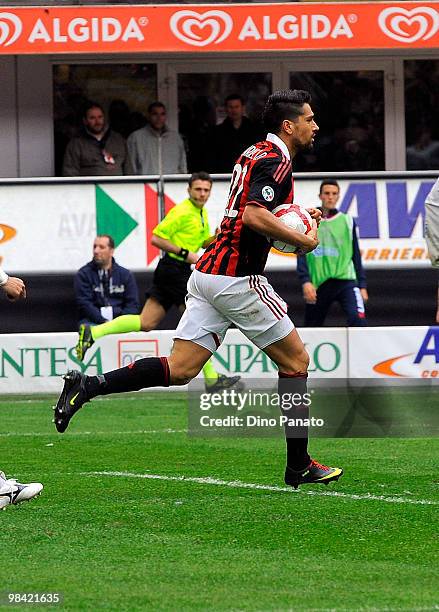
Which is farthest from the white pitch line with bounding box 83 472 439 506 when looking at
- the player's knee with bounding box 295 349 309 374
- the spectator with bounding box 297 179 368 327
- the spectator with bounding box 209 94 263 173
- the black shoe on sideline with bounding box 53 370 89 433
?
the spectator with bounding box 209 94 263 173

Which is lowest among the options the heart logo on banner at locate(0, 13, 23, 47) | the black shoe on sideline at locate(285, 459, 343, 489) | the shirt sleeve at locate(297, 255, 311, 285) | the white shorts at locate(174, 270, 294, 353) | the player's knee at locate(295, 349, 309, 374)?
the black shoe on sideline at locate(285, 459, 343, 489)

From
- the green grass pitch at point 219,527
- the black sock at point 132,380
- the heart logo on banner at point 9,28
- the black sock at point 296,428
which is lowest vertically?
the green grass pitch at point 219,527

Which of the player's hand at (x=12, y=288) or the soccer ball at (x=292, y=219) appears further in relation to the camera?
the soccer ball at (x=292, y=219)

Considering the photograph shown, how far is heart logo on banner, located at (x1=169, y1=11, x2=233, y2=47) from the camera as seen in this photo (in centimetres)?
1516

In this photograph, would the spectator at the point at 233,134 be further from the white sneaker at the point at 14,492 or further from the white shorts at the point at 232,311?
the white sneaker at the point at 14,492

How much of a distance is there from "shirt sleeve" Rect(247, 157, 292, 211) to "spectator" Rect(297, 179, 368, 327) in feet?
22.2

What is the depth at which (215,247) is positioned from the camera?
783 centimetres

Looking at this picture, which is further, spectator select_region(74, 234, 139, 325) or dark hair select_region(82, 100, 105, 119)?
dark hair select_region(82, 100, 105, 119)

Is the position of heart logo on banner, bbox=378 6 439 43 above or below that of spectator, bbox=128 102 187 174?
above

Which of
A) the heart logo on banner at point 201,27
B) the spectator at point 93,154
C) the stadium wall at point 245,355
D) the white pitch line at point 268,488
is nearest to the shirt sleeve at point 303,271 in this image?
the stadium wall at point 245,355

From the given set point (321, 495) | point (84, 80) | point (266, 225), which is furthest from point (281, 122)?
point (84, 80)

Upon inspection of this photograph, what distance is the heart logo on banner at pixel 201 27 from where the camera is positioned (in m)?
15.2

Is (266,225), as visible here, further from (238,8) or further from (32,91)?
(32,91)

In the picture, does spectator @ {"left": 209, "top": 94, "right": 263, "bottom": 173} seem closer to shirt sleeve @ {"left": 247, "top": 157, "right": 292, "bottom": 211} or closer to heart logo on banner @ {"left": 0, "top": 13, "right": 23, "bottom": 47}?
heart logo on banner @ {"left": 0, "top": 13, "right": 23, "bottom": 47}
